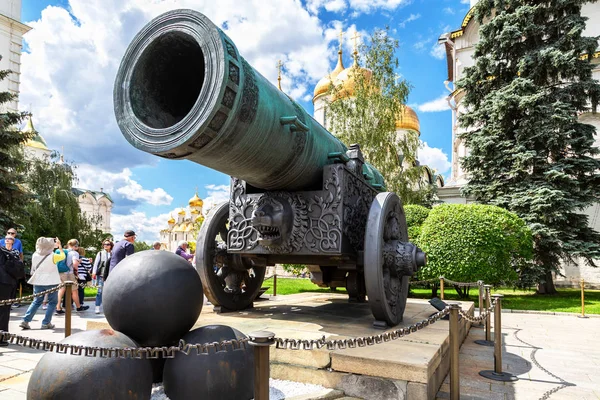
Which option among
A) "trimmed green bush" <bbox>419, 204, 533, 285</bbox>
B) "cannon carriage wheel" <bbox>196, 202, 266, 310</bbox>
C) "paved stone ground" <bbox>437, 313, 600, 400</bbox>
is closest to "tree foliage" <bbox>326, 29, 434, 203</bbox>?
"trimmed green bush" <bbox>419, 204, 533, 285</bbox>

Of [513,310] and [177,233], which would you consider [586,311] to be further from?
[177,233]

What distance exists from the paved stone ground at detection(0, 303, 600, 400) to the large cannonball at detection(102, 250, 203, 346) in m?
1.03

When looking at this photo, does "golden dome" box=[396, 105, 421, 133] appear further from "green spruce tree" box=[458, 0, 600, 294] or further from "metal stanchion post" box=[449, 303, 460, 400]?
"metal stanchion post" box=[449, 303, 460, 400]

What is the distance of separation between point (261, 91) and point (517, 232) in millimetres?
10102

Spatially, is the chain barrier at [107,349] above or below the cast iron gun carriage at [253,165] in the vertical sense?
below

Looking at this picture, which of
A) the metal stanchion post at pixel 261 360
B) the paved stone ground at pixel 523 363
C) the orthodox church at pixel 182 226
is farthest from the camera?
the orthodox church at pixel 182 226

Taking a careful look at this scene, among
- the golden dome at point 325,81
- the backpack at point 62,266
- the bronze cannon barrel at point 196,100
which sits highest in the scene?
the golden dome at point 325,81

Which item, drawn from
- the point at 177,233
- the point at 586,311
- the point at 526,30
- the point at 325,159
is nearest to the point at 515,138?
the point at 526,30

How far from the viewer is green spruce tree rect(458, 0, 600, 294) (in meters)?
12.7

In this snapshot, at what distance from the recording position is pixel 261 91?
3.03m

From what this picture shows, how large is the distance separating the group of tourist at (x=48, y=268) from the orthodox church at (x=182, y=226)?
1519 inches

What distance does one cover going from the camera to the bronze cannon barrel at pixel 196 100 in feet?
8.34

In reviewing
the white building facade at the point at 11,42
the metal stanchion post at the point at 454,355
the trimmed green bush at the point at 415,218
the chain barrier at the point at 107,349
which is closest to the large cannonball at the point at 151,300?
the chain barrier at the point at 107,349

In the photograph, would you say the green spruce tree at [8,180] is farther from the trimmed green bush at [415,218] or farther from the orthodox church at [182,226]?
the orthodox church at [182,226]
